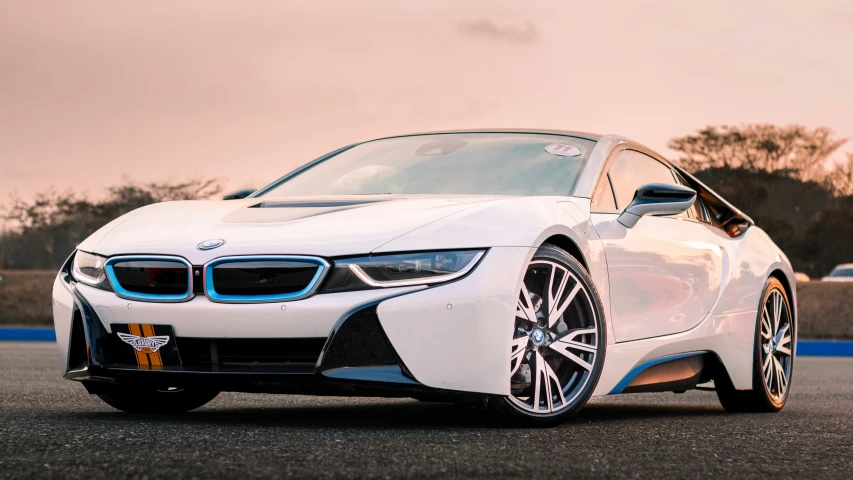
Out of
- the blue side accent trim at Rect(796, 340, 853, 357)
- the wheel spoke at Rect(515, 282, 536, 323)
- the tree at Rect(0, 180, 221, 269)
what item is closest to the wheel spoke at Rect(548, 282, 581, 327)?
the wheel spoke at Rect(515, 282, 536, 323)

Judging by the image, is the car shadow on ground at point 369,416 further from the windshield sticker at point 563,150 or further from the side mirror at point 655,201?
the windshield sticker at point 563,150

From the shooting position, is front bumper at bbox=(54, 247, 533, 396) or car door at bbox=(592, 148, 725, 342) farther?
car door at bbox=(592, 148, 725, 342)

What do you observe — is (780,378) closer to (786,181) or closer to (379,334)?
(379,334)

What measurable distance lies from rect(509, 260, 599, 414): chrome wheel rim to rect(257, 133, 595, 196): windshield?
666 mm

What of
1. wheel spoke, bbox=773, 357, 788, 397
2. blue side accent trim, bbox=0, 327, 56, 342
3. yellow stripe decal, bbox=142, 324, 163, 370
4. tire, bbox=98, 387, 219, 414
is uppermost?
yellow stripe decal, bbox=142, 324, 163, 370

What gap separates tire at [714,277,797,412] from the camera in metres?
6.29

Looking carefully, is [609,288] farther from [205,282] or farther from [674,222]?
[205,282]

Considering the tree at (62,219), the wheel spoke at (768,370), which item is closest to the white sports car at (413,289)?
the wheel spoke at (768,370)

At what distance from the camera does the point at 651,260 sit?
17.4 ft

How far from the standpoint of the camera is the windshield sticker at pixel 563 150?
215 inches

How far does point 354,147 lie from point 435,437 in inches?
99.8

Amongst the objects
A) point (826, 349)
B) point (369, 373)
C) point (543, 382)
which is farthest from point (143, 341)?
point (826, 349)

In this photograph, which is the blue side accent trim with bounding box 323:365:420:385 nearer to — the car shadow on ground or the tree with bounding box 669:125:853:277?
the car shadow on ground

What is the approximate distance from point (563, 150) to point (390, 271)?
1703 mm
